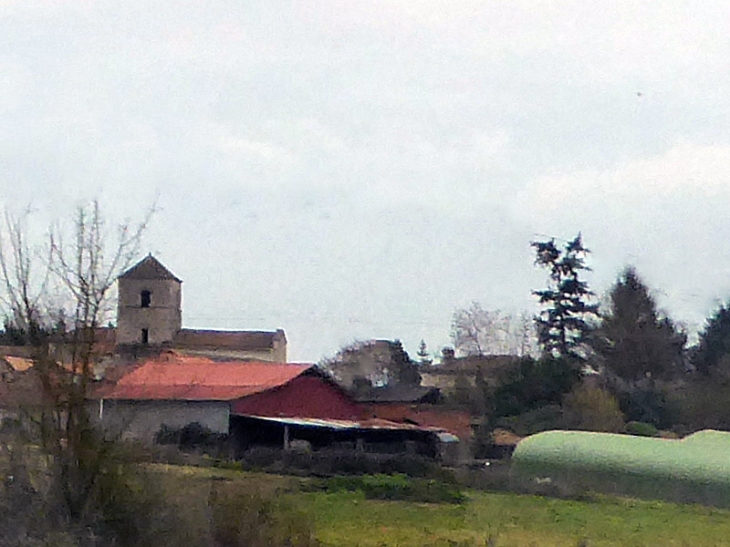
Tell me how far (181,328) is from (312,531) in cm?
7085

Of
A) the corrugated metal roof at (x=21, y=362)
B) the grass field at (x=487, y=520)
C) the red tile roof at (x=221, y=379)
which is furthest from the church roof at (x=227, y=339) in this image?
the corrugated metal roof at (x=21, y=362)

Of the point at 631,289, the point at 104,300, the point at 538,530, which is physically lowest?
the point at 538,530

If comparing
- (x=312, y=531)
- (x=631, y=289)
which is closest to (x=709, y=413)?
(x=631, y=289)

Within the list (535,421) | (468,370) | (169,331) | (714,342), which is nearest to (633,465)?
(535,421)

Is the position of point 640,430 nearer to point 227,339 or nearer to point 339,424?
point 339,424

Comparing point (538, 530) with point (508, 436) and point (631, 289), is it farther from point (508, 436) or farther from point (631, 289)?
point (631, 289)

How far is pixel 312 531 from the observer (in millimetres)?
14914

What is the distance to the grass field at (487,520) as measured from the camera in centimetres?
1681

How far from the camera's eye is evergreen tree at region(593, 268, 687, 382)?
190 ft

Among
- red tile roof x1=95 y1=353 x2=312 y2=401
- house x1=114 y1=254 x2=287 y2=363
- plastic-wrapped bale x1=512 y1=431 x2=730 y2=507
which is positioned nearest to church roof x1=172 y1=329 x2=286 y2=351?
house x1=114 y1=254 x2=287 y2=363

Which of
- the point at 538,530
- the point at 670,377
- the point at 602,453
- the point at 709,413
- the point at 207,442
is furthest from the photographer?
the point at 670,377

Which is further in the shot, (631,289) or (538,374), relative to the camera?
(631,289)

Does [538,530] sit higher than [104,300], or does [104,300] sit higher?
[104,300]

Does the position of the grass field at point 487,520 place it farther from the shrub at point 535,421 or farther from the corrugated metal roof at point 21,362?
the shrub at point 535,421
